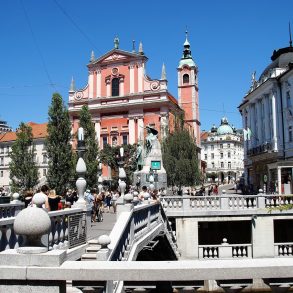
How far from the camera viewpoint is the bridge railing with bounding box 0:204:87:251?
6.26m

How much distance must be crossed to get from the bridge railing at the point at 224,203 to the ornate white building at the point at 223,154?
349 ft

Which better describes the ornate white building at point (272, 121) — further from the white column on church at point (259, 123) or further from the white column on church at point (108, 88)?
the white column on church at point (108, 88)

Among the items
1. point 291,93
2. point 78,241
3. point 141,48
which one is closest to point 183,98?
point 141,48

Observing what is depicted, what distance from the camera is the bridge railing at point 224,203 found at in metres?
22.5

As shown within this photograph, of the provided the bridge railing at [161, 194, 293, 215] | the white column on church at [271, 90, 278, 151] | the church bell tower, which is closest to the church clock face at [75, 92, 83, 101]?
the church bell tower

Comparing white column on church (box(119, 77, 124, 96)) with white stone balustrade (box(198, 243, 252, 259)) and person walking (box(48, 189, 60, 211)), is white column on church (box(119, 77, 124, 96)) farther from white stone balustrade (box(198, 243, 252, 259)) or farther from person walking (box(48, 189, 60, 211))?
person walking (box(48, 189, 60, 211))

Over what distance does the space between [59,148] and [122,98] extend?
910 inches

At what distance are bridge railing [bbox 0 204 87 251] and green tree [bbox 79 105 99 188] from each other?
104 feet

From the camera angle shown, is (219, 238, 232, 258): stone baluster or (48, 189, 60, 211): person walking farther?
(219, 238, 232, 258): stone baluster

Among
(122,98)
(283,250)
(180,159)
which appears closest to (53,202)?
(283,250)

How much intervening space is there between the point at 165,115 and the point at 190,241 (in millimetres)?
36661

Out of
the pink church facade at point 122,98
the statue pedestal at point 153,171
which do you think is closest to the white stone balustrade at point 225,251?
the statue pedestal at point 153,171

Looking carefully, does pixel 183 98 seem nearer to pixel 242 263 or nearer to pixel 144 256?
pixel 144 256

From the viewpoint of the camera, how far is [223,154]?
133 metres
